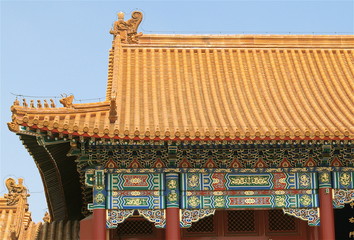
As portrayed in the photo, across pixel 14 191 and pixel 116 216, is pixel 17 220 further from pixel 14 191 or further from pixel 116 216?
pixel 116 216

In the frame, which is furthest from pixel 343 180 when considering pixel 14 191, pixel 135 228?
pixel 14 191

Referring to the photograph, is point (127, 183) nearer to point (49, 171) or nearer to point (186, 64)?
point (49, 171)

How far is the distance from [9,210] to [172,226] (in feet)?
18.9

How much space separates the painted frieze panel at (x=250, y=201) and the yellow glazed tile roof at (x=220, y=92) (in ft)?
5.11

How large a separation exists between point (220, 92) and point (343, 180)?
3935 millimetres

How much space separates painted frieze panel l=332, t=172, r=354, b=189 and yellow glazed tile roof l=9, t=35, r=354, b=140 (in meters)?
1.09

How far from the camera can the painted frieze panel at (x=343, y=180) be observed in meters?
19.0

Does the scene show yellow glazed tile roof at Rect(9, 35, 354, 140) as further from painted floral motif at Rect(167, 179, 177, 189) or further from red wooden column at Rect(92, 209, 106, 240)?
red wooden column at Rect(92, 209, 106, 240)

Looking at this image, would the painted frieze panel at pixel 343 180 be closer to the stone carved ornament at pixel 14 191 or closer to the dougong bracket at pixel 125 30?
the dougong bracket at pixel 125 30

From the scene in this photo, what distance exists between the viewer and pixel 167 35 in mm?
23312

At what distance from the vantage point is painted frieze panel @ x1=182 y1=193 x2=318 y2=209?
1862 centimetres

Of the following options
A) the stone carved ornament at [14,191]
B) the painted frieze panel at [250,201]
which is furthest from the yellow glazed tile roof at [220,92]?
the stone carved ornament at [14,191]

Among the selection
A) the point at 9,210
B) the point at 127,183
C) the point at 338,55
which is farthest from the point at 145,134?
the point at 338,55

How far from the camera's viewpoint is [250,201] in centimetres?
1875
